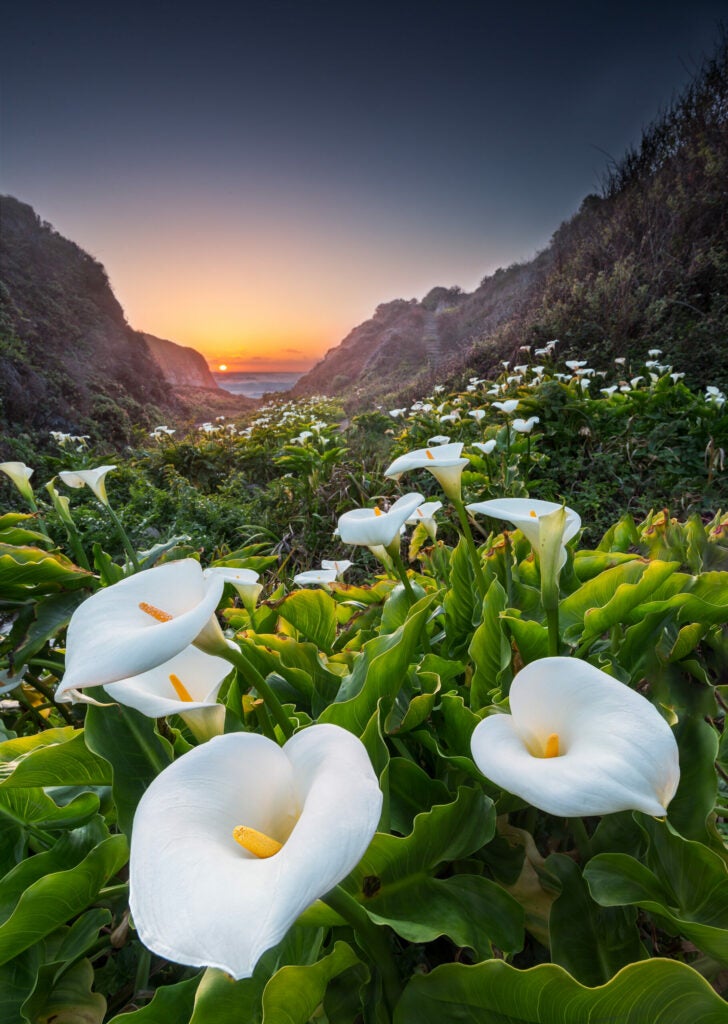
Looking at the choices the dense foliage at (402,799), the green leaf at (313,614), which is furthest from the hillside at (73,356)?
the dense foliage at (402,799)

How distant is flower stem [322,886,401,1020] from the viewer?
0.39 m

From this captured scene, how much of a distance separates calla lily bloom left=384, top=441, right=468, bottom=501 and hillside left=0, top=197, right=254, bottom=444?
21.7 feet

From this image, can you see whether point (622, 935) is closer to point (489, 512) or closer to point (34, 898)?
point (489, 512)

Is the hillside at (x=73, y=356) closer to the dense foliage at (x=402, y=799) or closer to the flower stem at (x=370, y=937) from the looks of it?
the dense foliage at (x=402, y=799)

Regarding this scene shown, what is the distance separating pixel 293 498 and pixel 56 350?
6.06 m

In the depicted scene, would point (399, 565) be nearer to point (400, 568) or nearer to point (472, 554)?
point (400, 568)

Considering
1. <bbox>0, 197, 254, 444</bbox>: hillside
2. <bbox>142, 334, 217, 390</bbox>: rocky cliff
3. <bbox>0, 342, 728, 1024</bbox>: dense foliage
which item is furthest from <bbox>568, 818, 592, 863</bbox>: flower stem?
<bbox>142, 334, 217, 390</bbox>: rocky cliff

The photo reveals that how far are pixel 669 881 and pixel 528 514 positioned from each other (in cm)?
39

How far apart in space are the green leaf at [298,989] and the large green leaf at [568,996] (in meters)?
0.08

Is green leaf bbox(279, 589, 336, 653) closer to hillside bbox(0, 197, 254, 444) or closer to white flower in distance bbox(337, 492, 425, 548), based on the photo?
white flower in distance bbox(337, 492, 425, 548)

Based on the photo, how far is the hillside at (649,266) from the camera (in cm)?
571

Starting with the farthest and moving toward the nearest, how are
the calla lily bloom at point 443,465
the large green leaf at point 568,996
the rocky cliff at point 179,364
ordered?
the rocky cliff at point 179,364 → the calla lily bloom at point 443,465 → the large green leaf at point 568,996

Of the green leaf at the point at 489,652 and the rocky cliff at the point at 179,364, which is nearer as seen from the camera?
the green leaf at the point at 489,652

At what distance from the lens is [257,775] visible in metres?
0.36
